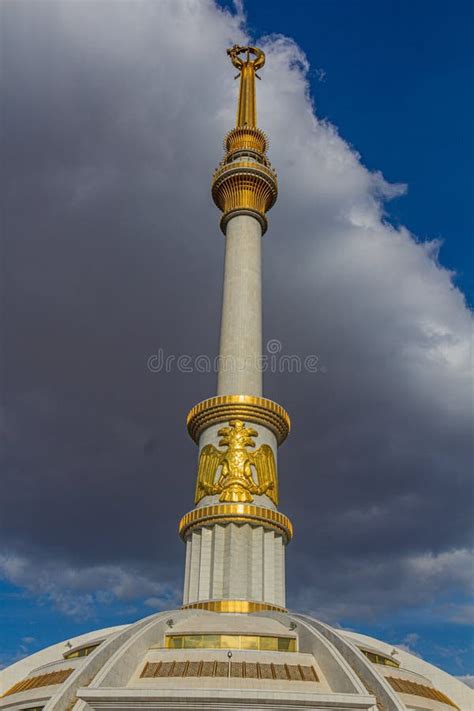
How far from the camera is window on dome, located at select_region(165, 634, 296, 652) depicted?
27.8m

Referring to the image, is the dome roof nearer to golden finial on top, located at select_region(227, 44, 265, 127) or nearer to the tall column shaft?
the tall column shaft

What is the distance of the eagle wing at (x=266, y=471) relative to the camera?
134ft

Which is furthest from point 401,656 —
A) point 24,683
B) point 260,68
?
point 260,68

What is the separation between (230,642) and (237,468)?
44.7 feet

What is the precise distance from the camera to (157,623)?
29047mm

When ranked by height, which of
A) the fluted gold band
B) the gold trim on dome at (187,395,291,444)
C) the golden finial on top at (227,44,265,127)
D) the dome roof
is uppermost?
the golden finial on top at (227,44,265,127)

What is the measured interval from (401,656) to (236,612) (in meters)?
13.1

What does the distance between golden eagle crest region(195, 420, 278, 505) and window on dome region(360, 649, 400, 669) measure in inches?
458

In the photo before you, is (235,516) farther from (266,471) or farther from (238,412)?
(238,412)

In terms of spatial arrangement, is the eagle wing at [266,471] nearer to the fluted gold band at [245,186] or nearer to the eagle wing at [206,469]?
the eagle wing at [206,469]

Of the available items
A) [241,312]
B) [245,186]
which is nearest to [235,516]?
[241,312]

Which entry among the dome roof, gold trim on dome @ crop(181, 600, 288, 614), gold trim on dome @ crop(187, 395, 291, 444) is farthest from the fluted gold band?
the dome roof

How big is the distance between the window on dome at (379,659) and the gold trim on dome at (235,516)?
10.1 metres

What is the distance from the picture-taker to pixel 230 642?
2775cm
